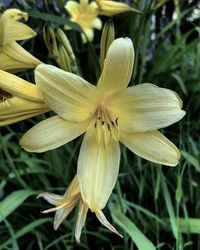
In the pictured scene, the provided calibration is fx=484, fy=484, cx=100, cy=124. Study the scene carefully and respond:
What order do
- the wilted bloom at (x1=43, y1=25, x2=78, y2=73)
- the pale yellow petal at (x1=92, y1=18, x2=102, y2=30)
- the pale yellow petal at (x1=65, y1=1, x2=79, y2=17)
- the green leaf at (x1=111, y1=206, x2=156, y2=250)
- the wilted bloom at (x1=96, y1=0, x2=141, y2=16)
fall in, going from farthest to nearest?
the pale yellow petal at (x1=92, y1=18, x2=102, y2=30) → the pale yellow petal at (x1=65, y1=1, x2=79, y2=17) → the green leaf at (x1=111, y1=206, x2=156, y2=250) → the wilted bloom at (x1=96, y1=0, x2=141, y2=16) → the wilted bloom at (x1=43, y1=25, x2=78, y2=73)

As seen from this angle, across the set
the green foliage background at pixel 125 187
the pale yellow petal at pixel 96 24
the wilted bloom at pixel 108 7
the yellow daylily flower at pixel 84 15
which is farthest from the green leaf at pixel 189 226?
the pale yellow petal at pixel 96 24

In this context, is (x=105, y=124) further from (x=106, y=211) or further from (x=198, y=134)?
(x=198, y=134)

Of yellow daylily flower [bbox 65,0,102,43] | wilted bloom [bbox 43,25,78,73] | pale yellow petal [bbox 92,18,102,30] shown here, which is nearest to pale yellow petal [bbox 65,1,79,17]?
yellow daylily flower [bbox 65,0,102,43]

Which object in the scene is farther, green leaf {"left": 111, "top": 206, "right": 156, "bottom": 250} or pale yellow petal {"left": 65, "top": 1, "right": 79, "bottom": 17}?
pale yellow petal {"left": 65, "top": 1, "right": 79, "bottom": 17}

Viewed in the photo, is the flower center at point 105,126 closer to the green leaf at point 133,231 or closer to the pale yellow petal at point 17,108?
the pale yellow petal at point 17,108

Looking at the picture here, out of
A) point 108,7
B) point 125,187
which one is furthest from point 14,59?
point 125,187

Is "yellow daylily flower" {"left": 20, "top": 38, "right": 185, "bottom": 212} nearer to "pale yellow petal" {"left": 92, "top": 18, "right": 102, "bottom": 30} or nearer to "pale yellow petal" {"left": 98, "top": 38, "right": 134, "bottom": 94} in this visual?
"pale yellow petal" {"left": 98, "top": 38, "right": 134, "bottom": 94}

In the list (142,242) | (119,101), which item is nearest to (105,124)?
(119,101)

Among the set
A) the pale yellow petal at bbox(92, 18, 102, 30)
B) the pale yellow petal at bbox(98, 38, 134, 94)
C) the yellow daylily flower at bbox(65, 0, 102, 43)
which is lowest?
the pale yellow petal at bbox(92, 18, 102, 30)

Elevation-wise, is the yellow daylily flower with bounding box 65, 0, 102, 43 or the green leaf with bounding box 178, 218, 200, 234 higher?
the yellow daylily flower with bounding box 65, 0, 102, 43
